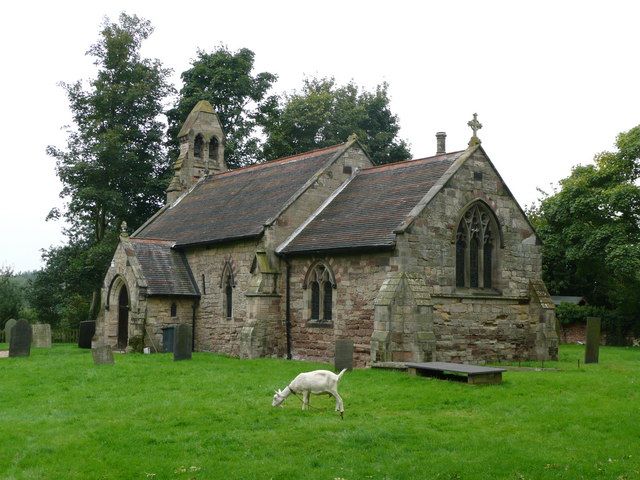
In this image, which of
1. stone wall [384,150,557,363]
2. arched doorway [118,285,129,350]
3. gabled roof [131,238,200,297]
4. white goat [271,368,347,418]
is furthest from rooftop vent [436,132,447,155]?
white goat [271,368,347,418]

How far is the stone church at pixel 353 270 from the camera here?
70.8 ft

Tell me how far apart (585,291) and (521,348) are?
25329mm

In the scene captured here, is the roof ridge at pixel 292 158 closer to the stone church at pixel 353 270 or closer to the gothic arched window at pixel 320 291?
the stone church at pixel 353 270

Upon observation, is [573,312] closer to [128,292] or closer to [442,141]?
[442,141]

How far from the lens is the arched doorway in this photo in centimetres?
2945

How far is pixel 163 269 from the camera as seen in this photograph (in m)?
29.0

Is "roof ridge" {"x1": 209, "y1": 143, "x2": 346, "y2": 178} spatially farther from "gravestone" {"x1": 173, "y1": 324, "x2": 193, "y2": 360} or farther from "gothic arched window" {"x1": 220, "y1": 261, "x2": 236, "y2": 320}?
"gravestone" {"x1": 173, "y1": 324, "x2": 193, "y2": 360}

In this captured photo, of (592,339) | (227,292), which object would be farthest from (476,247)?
(227,292)

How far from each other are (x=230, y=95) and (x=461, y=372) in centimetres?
3473

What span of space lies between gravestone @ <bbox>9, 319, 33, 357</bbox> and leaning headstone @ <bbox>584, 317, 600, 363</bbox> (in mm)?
18875

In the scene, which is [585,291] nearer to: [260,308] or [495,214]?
[495,214]

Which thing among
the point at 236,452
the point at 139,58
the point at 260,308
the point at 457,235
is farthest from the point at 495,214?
the point at 139,58

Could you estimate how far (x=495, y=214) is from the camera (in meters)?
23.8

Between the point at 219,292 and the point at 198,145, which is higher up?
the point at 198,145
